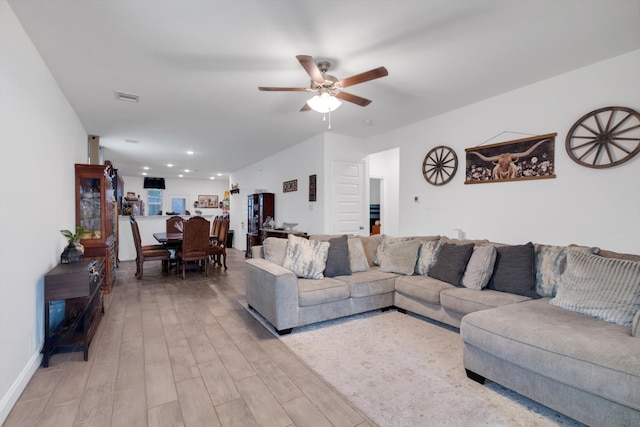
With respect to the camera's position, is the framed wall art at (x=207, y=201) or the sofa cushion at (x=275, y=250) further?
the framed wall art at (x=207, y=201)

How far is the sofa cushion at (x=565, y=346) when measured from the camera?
1.43 m

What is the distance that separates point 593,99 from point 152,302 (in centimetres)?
555

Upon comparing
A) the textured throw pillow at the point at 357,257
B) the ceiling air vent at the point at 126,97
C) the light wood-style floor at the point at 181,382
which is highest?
the ceiling air vent at the point at 126,97

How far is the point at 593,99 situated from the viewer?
2889 mm

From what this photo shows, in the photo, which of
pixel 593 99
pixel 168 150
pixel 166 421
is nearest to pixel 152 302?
pixel 166 421

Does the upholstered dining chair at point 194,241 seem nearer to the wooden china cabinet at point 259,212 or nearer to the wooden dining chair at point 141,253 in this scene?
the wooden dining chair at point 141,253

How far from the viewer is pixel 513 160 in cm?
350

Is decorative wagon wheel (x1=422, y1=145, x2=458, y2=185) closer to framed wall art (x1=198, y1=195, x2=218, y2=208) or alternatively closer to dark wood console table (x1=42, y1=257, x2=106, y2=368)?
dark wood console table (x1=42, y1=257, x2=106, y2=368)

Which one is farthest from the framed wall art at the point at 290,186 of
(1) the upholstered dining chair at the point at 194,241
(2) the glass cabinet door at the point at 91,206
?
(2) the glass cabinet door at the point at 91,206

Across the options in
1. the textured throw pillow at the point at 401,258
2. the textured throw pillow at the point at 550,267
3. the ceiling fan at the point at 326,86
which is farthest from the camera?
the textured throw pillow at the point at 401,258

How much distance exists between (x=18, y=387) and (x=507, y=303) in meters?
3.64

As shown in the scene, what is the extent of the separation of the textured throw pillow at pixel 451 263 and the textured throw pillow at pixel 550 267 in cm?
61

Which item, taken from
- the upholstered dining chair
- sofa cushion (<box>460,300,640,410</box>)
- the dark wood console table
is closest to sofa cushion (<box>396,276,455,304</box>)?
sofa cushion (<box>460,300,640,410</box>)

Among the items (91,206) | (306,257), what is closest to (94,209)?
(91,206)
